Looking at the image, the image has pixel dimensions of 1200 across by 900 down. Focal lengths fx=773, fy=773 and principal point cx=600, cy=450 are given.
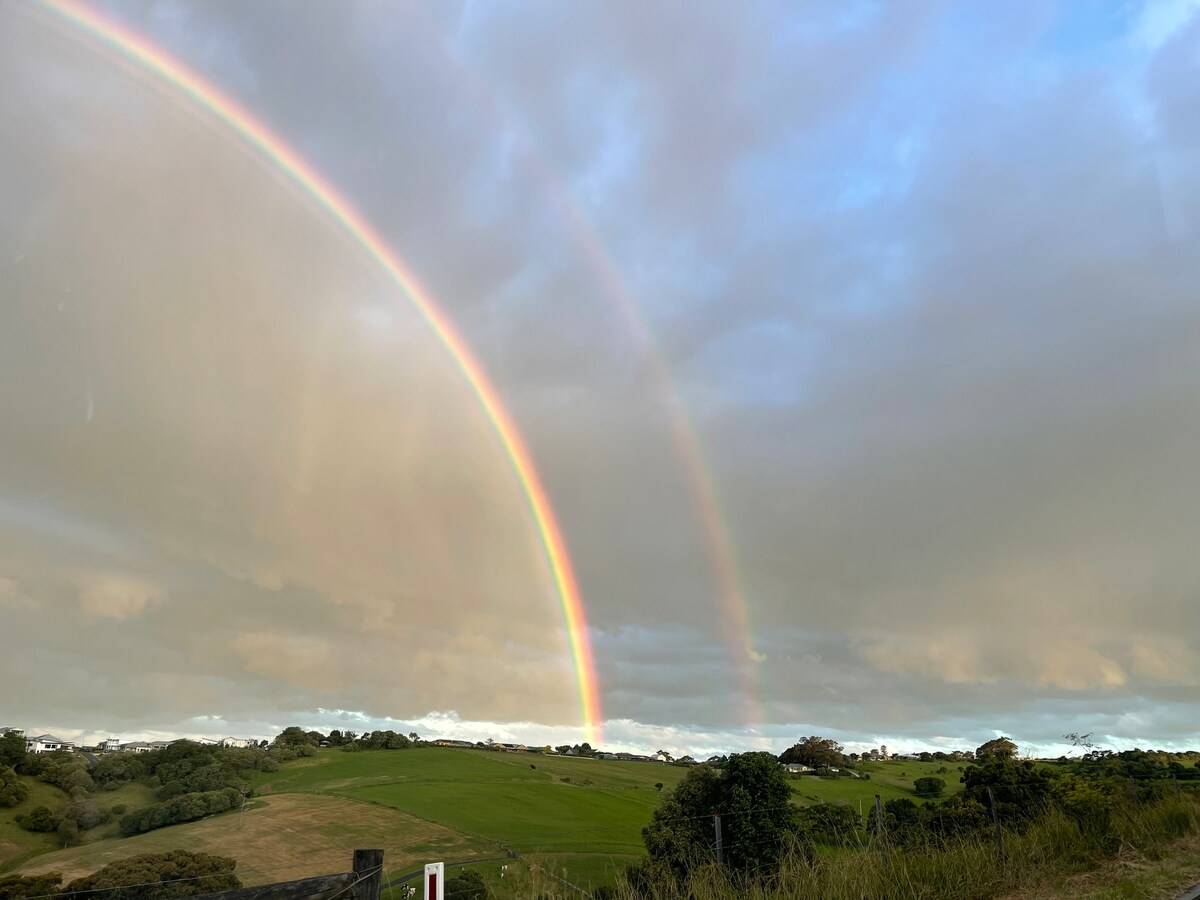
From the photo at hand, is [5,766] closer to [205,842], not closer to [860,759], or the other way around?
[205,842]

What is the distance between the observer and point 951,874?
337 inches

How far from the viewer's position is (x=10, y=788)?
8038 centimetres

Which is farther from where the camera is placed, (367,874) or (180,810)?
(180,810)

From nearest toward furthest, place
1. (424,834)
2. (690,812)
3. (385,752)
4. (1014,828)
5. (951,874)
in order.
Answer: (951,874), (1014,828), (690,812), (424,834), (385,752)

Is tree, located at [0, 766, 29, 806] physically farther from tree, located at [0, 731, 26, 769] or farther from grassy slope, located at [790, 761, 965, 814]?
grassy slope, located at [790, 761, 965, 814]

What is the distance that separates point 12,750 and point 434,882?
114 metres

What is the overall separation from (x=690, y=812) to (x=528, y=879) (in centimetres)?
5134

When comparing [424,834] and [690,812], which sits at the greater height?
[690,812]

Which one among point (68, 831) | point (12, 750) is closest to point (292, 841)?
point (68, 831)

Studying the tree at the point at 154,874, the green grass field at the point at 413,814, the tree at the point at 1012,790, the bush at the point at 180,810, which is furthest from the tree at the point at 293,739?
the tree at the point at 1012,790

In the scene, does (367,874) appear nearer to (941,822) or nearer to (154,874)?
(941,822)

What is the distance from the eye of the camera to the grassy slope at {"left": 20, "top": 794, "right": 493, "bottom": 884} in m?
75.7

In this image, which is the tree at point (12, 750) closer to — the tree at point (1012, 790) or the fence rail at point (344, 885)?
the tree at point (1012, 790)

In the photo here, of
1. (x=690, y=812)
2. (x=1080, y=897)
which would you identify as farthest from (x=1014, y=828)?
(x=690, y=812)
